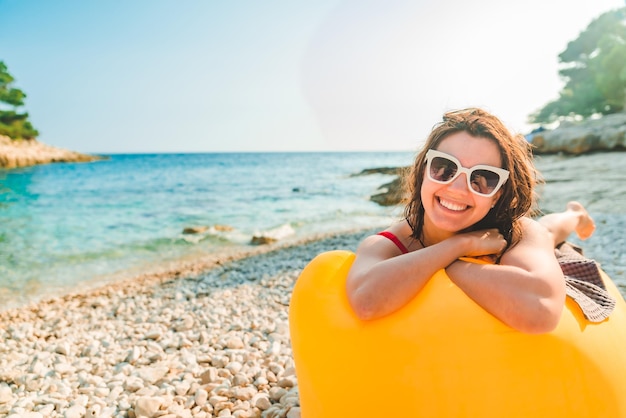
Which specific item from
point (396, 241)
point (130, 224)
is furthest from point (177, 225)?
point (396, 241)

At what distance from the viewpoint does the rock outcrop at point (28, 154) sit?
163 feet

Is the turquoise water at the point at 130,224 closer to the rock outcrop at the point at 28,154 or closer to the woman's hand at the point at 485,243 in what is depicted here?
the woman's hand at the point at 485,243

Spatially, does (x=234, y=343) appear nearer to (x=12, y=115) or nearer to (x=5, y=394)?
(x=5, y=394)

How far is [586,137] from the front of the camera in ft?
63.4

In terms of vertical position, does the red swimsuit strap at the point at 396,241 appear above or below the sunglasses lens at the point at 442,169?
below

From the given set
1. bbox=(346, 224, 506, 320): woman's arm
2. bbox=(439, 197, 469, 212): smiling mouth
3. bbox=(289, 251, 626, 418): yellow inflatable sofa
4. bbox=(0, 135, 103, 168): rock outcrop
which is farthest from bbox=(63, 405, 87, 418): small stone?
bbox=(0, 135, 103, 168): rock outcrop

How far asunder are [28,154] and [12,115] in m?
4.81

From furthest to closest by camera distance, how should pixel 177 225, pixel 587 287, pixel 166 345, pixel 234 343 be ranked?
pixel 177 225 → pixel 166 345 → pixel 234 343 → pixel 587 287

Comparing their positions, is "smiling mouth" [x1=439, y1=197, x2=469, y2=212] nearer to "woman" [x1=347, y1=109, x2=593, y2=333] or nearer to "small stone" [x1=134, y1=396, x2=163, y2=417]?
"woman" [x1=347, y1=109, x2=593, y2=333]

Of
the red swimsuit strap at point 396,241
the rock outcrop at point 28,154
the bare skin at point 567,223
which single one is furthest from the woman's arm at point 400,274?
the rock outcrop at point 28,154

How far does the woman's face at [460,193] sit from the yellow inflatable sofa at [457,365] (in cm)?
32

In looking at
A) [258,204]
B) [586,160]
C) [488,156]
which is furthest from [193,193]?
[488,156]

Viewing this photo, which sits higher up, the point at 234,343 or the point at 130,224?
the point at 234,343

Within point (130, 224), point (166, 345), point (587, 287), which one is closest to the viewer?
point (587, 287)
